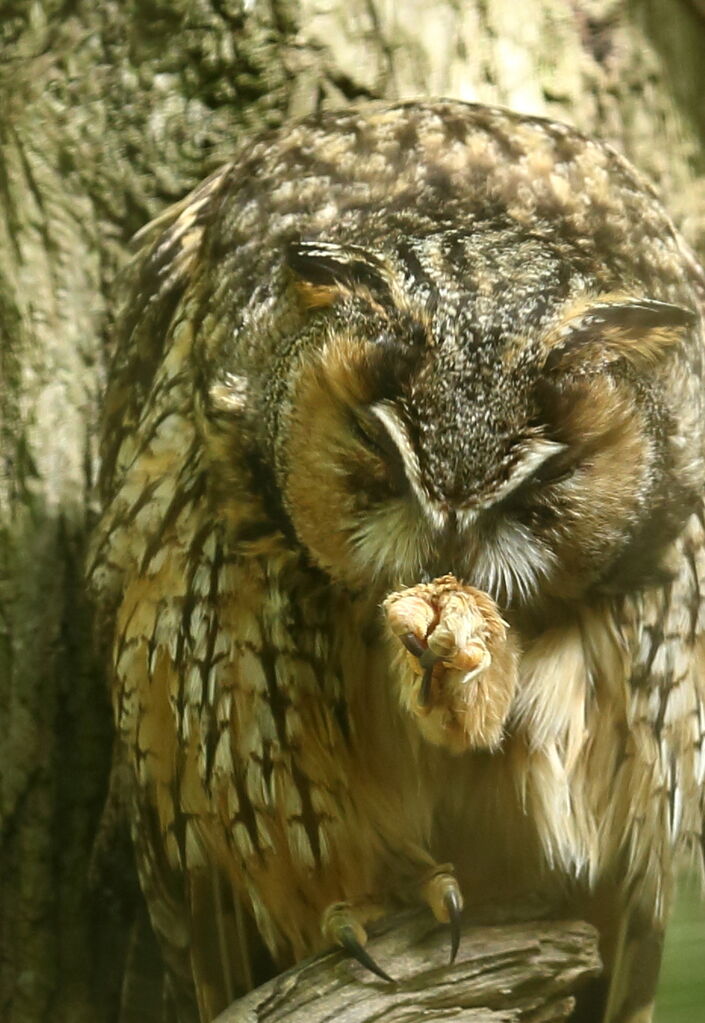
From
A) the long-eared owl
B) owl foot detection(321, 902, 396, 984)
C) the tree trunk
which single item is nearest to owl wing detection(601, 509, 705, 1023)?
the long-eared owl

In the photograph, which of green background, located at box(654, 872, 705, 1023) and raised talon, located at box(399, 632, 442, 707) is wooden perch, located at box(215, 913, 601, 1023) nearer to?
raised talon, located at box(399, 632, 442, 707)

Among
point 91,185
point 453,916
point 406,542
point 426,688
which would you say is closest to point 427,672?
point 426,688

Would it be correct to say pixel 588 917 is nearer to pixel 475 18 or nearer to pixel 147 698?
pixel 147 698

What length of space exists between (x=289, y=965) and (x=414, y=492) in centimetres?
73

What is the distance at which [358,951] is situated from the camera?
4.99 feet

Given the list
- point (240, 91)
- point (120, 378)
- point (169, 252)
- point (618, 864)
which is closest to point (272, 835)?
point (618, 864)

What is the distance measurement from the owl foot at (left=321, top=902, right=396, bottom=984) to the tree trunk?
0.39 meters

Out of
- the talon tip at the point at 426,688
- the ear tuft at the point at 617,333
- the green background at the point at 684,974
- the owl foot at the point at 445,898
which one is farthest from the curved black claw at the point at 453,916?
the green background at the point at 684,974

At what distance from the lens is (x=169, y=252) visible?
179cm

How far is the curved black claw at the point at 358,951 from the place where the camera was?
4.93 feet

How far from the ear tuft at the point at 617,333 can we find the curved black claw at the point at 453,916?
2.07 feet

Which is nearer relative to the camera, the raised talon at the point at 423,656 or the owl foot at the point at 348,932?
the raised talon at the point at 423,656

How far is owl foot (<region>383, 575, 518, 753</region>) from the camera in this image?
1282mm

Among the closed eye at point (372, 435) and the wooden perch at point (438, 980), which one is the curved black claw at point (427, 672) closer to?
the closed eye at point (372, 435)
